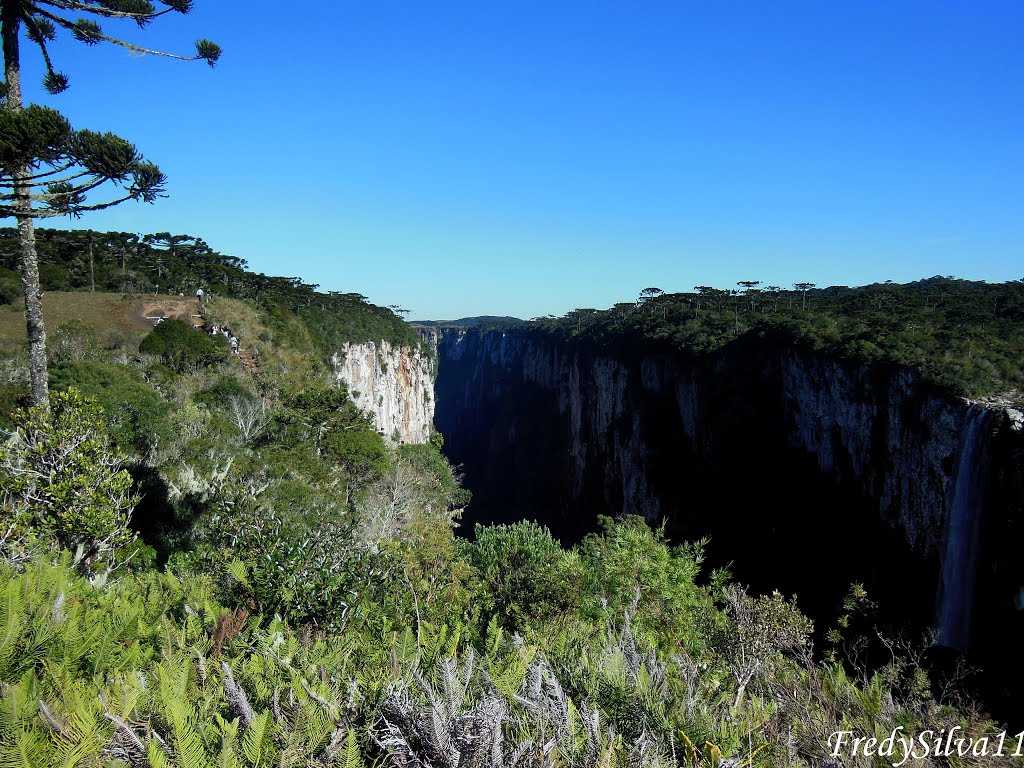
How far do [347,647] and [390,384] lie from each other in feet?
179

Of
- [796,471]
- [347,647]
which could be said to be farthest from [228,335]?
[796,471]

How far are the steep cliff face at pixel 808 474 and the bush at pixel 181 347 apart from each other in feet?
102

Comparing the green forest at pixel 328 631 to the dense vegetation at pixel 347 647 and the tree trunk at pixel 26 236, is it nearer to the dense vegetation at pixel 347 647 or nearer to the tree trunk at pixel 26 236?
the dense vegetation at pixel 347 647

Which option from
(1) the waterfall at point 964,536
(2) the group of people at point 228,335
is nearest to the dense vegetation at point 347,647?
(1) the waterfall at point 964,536

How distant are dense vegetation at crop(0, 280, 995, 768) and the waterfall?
1368 centimetres

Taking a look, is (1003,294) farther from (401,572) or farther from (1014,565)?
(401,572)

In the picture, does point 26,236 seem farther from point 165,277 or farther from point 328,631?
point 165,277

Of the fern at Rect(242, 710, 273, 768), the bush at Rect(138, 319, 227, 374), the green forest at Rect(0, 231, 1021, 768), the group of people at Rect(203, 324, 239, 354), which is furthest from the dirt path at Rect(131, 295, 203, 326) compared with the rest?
the fern at Rect(242, 710, 273, 768)

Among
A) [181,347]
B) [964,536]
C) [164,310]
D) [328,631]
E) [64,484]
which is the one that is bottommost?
[964,536]

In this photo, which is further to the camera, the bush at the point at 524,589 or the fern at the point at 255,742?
the bush at the point at 524,589

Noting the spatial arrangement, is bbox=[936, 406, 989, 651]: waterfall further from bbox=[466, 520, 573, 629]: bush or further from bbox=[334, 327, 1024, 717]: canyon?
bbox=[466, 520, 573, 629]: bush

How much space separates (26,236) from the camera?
8.89 metres

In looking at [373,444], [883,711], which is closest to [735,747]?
[883,711]

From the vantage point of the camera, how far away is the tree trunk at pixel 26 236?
821cm
